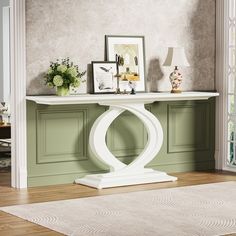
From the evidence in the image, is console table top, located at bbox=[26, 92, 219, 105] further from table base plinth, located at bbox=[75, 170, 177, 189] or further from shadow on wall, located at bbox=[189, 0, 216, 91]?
table base plinth, located at bbox=[75, 170, 177, 189]

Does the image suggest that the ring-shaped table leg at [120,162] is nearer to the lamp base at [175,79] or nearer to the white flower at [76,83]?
the white flower at [76,83]

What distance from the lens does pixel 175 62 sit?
7.29 m

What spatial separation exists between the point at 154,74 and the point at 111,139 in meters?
0.90

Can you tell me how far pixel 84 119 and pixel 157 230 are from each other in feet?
7.77

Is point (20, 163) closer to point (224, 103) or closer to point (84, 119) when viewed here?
point (84, 119)

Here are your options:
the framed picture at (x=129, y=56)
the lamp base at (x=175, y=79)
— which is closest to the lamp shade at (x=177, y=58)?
the lamp base at (x=175, y=79)

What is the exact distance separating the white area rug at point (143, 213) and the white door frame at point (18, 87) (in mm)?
926

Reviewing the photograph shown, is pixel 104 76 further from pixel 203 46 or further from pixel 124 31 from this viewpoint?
pixel 203 46

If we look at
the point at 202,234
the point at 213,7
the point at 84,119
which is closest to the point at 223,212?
the point at 202,234

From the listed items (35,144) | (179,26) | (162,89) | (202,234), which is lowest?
(202,234)

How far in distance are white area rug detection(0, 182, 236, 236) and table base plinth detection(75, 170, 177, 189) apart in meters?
0.44

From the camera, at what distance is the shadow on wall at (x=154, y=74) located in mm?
7488

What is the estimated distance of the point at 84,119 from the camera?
706cm

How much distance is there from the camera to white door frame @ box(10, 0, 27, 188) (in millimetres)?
6602
